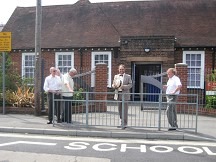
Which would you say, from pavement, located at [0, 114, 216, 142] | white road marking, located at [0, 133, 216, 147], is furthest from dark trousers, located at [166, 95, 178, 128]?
white road marking, located at [0, 133, 216, 147]

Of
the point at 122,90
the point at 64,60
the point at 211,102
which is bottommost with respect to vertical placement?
the point at 211,102

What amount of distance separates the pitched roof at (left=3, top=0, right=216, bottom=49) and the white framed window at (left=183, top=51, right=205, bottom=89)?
20.5 inches

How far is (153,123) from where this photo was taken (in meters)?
10.0

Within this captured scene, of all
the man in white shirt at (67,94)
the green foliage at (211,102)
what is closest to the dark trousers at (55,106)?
the man in white shirt at (67,94)

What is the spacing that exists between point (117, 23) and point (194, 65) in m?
5.69

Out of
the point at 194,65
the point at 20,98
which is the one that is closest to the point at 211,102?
the point at 194,65

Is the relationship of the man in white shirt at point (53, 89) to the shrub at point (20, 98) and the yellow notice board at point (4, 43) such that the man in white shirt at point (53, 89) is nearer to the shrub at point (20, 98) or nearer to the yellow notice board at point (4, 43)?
the shrub at point (20, 98)

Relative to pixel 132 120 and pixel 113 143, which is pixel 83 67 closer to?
pixel 132 120

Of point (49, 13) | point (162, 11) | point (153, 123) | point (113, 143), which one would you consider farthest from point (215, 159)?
point (49, 13)

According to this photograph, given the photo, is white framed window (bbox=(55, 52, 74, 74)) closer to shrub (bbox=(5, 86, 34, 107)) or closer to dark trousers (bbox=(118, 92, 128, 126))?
shrub (bbox=(5, 86, 34, 107))

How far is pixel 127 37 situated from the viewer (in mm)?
18203

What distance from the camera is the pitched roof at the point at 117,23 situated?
19203mm

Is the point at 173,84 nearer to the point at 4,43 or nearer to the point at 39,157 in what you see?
the point at 39,157

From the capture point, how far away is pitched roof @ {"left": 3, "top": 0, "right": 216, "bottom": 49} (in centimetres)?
1920
